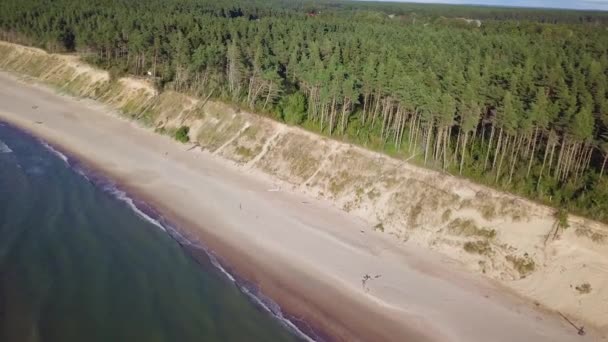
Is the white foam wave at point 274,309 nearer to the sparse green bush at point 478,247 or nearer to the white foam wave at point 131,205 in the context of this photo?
the white foam wave at point 131,205

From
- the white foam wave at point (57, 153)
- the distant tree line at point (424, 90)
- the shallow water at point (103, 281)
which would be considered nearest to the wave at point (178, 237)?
the white foam wave at point (57, 153)

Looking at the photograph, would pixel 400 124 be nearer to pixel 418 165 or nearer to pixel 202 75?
pixel 418 165

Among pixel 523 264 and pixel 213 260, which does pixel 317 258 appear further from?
pixel 523 264

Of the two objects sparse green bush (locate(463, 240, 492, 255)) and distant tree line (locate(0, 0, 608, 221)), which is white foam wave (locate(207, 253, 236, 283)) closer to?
sparse green bush (locate(463, 240, 492, 255))

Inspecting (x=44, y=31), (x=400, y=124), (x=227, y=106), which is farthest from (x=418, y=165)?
(x=44, y=31)

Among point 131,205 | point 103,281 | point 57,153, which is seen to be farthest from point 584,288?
point 57,153

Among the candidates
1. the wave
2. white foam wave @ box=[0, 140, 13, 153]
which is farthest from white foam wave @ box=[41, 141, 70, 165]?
white foam wave @ box=[0, 140, 13, 153]
